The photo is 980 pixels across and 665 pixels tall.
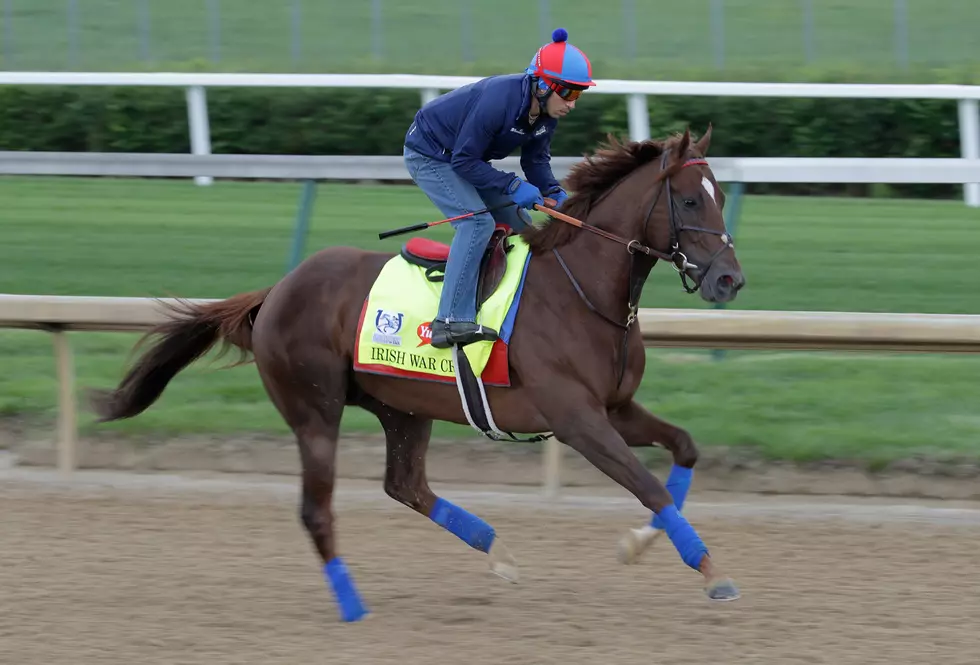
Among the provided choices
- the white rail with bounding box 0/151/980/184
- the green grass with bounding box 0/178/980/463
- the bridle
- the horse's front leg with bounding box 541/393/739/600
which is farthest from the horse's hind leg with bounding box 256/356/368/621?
the white rail with bounding box 0/151/980/184

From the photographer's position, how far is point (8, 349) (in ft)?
29.4

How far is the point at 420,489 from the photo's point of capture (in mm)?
5910

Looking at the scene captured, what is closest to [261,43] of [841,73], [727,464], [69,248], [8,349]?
[841,73]

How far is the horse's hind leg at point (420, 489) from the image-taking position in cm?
564

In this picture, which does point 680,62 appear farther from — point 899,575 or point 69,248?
point 899,575

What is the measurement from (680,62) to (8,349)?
12.4m

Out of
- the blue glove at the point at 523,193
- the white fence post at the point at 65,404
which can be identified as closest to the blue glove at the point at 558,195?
the blue glove at the point at 523,193

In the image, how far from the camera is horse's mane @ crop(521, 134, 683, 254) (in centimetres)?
544

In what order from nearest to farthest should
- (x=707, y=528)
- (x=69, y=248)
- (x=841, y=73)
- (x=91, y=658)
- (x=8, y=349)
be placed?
(x=91, y=658) < (x=707, y=528) < (x=8, y=349) < (x=69, y=248) < (x=841, y=73)

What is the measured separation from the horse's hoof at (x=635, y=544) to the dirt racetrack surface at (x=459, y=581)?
0.16 meters

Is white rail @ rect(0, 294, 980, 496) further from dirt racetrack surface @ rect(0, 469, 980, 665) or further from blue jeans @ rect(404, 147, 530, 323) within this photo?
blue jeans @ rect(404, 147, 530, 323)

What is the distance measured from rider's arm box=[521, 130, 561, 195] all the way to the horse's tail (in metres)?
1.28

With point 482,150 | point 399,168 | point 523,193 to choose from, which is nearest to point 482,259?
point 523,193

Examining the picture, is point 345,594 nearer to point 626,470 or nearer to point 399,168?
point 626,470
